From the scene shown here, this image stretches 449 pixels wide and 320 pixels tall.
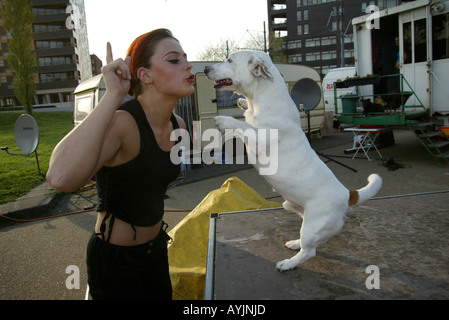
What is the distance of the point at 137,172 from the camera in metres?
1.68

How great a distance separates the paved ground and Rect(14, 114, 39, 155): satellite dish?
5.52 feet

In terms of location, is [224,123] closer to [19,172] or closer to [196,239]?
[196,239]

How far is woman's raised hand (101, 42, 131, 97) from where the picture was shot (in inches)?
56.5

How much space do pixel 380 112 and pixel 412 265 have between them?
806 centimetres

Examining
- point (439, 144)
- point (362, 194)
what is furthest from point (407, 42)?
point (362, 194)

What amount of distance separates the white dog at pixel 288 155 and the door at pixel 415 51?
8674mm

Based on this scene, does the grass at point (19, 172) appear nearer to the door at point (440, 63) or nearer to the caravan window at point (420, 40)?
the door at point (440, 63)

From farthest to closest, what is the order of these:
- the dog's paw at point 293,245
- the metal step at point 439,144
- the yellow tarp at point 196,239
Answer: the metal step at point 439,144 < the yellow tarp at point 196,239 < the dog's paw at point 293,245

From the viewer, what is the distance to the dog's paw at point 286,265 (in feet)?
6.66

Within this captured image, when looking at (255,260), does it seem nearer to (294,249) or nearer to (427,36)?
(294,249)

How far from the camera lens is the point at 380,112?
902 centimetres

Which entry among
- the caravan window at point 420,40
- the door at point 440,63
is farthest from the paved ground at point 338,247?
the caravan window at point 420,40

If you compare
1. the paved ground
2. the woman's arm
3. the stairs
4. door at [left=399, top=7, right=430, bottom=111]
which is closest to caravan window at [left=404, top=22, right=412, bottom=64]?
door at [left=399, top=7, right=430, bottom=111]
